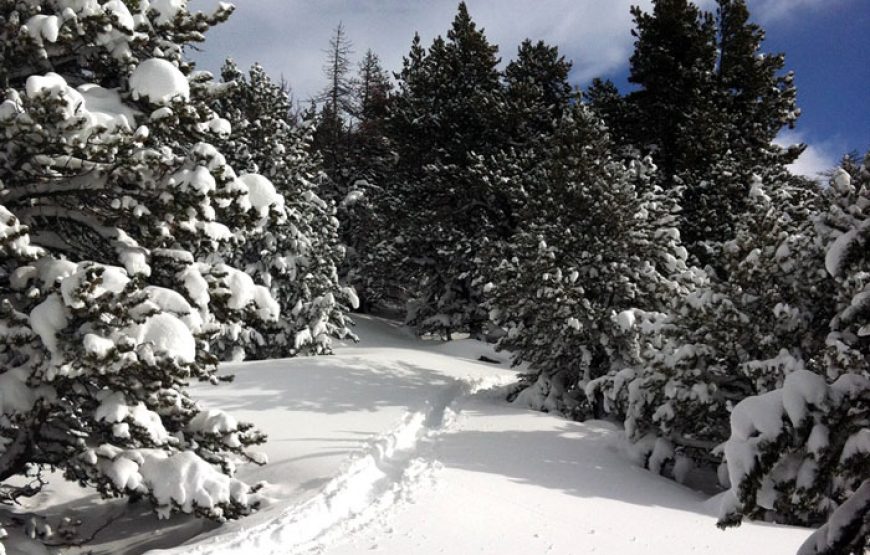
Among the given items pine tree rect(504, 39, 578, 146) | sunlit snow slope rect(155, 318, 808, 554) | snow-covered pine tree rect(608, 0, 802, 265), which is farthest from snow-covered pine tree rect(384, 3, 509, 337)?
sunlit snow slope rect(155, 318, 808, 554)

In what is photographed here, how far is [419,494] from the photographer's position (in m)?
8.13

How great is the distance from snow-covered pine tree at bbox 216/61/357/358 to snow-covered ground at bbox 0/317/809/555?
6708mm

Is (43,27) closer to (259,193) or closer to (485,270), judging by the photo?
(259,193)

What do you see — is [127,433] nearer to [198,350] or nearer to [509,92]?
[198,350]

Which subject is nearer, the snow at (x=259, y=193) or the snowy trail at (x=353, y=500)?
the snowy trail at (x=353, y=500)

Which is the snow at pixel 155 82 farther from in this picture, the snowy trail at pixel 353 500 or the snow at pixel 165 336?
the snowy trail at pixel 353 500

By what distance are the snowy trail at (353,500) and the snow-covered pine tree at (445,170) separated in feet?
52.1

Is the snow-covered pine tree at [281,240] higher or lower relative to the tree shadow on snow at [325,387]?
higher

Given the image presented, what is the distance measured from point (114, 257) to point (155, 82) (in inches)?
84.5

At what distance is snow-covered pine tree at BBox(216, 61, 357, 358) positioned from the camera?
2034cm

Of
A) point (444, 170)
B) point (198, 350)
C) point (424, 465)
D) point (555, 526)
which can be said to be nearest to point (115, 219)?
point (198, 350)

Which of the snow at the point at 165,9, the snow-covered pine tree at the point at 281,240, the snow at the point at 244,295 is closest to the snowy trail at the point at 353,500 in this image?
the snow at the point at 244,295

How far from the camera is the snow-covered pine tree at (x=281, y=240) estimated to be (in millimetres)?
20344

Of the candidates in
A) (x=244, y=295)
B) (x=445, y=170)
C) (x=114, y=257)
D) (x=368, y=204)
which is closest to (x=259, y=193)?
(x=244, y=295)
